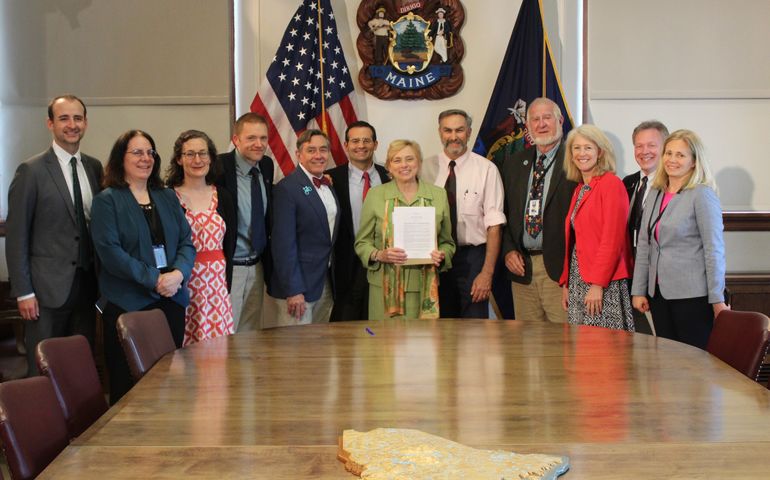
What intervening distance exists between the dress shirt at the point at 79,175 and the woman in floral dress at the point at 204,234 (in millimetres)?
413

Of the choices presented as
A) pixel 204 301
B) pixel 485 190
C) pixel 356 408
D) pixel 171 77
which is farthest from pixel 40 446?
pixel 171 77

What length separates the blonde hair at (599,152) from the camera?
14.5ft

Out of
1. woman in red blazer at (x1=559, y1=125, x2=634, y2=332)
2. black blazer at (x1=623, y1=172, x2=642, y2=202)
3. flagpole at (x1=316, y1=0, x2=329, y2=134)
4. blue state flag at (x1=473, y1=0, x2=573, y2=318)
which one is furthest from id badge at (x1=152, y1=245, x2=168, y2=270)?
black blazer at (x1=623, y1=172, x2=642, y2=202)

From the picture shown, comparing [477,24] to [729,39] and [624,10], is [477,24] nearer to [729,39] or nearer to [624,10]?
[624,10]

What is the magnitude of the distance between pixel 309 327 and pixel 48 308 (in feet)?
5.17

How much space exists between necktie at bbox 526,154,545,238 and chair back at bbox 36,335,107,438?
2.83m

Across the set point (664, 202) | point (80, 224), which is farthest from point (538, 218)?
point (80, 224)

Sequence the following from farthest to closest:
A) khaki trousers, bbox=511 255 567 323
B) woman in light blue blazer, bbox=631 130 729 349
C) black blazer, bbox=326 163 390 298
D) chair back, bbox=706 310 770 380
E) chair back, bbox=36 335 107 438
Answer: black blazer, bbox=326 163 390 298, khaki trousers, bbox=511 255 567 323, woman in light blue blazer, bbox=631 130 729 349, chair back, bbox=706 310 770 380, chair back, bbox=36 335 107 438

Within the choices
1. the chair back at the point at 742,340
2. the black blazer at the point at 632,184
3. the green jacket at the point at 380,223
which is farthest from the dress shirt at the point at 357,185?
the chair back at the point at 742,340

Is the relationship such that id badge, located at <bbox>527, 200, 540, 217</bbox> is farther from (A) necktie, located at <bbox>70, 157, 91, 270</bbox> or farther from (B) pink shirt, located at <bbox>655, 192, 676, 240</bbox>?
(A) necktie, located at <bbox>70, 157, 91, 270</bbox>

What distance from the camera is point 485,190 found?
4.94m

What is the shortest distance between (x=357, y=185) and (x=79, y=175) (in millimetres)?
1627

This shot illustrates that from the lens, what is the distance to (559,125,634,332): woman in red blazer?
4336 mm

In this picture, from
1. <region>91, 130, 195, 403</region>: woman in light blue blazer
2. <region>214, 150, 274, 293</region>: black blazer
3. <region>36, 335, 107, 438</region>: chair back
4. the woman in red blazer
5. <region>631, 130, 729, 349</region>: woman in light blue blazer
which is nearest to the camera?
<region>36, 335, 107, 438</region>: chair back
